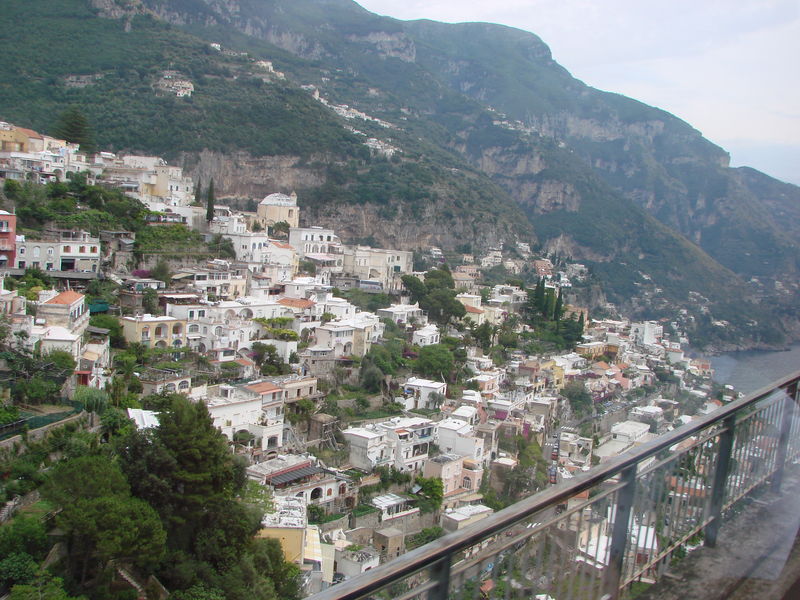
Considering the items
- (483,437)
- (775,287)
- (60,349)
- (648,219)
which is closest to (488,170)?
(648,219)

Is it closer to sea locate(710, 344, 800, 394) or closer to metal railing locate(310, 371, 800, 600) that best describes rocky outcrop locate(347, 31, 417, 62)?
sea locate(710, 344, 800, 394)

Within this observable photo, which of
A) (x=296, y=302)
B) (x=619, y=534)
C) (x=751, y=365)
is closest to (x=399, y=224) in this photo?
(x=751, y=365)

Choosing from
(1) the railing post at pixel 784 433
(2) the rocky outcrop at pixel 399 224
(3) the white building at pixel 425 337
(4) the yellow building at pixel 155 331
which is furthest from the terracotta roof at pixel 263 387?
(2) the rocky outcrop at pixel 399 224

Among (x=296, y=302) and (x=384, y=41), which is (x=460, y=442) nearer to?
(x=296, y=302)

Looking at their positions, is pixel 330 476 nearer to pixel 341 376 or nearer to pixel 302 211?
pixel 341 376

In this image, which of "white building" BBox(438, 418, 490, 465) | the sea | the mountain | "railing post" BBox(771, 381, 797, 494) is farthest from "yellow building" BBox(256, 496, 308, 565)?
the mountain
